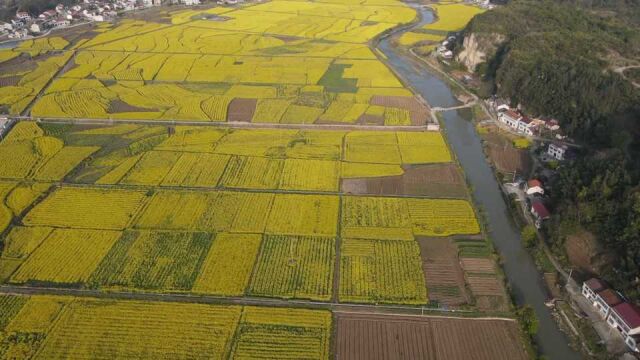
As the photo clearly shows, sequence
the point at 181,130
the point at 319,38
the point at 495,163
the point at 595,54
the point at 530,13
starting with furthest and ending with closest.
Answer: the point at 319,38
the point at 530,13
the point at 595,54
the point at 181,130
the point at 495,163

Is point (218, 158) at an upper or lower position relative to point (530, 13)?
lower

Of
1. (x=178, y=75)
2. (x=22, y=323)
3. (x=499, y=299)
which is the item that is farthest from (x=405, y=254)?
(x=178, y=75)

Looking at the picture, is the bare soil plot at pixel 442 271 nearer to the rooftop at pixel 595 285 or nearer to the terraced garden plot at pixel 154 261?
the rooftop at pixel 595 285

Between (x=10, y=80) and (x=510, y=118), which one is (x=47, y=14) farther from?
(x=510, y=118)

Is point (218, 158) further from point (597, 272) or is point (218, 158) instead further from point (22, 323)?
point (597, 272)

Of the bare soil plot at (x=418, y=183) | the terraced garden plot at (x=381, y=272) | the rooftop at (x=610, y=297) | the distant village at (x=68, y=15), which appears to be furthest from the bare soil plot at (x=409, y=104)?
the distant village at (x=68, y=15)

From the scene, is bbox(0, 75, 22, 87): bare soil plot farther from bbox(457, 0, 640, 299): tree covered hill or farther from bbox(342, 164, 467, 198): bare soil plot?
bbox(457, 0, 640, 299): tree covered hill

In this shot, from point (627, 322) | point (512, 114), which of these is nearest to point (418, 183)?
point (627, 322)
